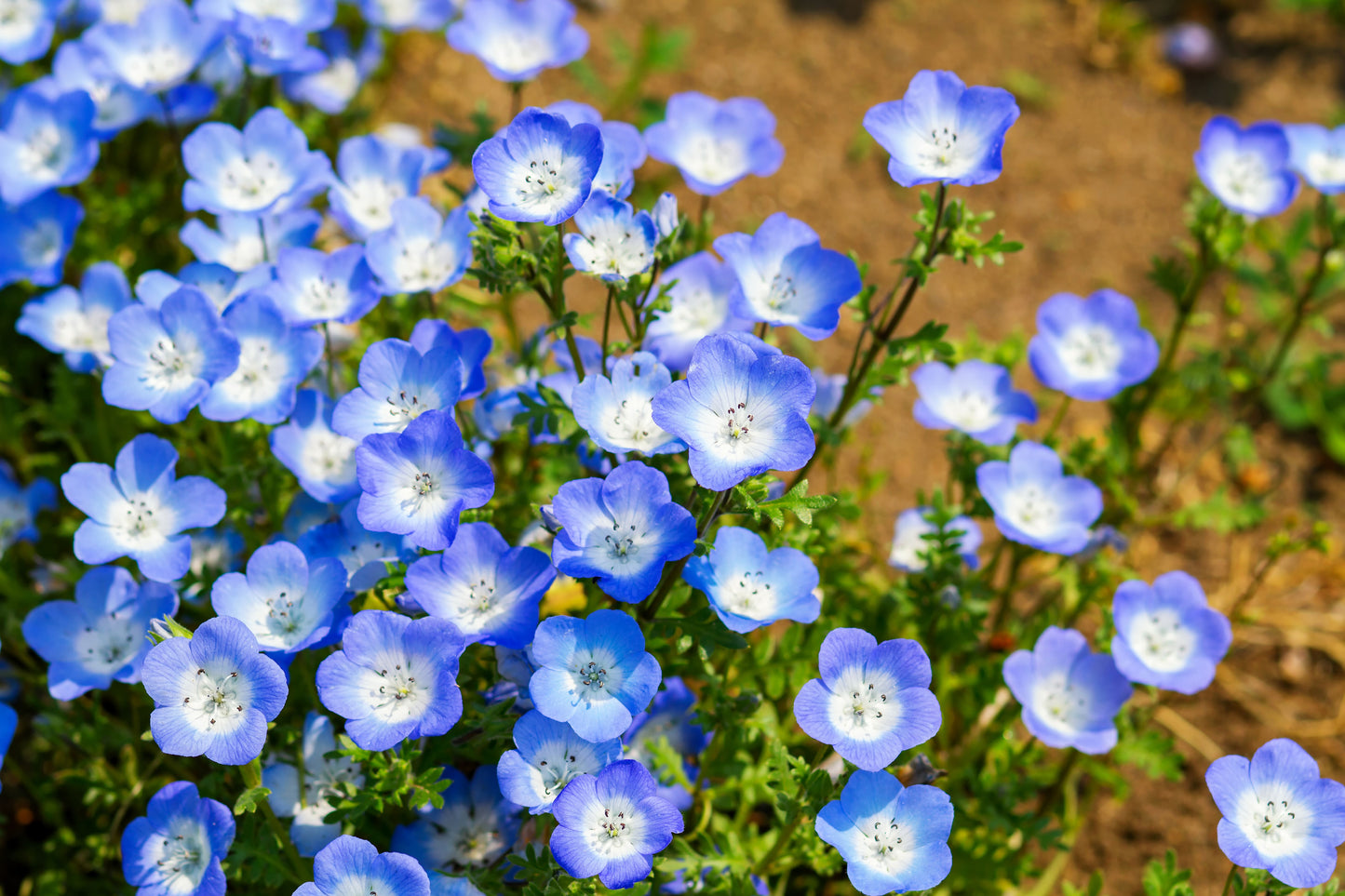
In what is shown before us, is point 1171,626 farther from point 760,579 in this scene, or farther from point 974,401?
point 760,579

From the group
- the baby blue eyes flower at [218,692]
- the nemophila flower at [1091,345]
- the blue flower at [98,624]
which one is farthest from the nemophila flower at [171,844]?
the nemophila flower at [1091,345]

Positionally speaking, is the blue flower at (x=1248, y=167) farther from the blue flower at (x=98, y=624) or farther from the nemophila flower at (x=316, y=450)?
the blue flower at (x=98, y=624)

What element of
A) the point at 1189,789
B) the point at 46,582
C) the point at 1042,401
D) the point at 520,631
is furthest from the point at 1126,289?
the point at 46,582

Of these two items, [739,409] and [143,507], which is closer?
[739,409]

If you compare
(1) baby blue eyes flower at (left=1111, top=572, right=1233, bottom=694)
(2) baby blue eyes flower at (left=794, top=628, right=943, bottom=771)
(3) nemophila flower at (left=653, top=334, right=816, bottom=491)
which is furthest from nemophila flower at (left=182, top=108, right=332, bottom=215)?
(1) baby blue eyes flower at (left=1111, top=572, right=1233, bottom=694)

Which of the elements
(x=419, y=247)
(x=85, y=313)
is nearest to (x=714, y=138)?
(x=419, y=247)

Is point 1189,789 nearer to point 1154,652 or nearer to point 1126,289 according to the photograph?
point 1154,652
